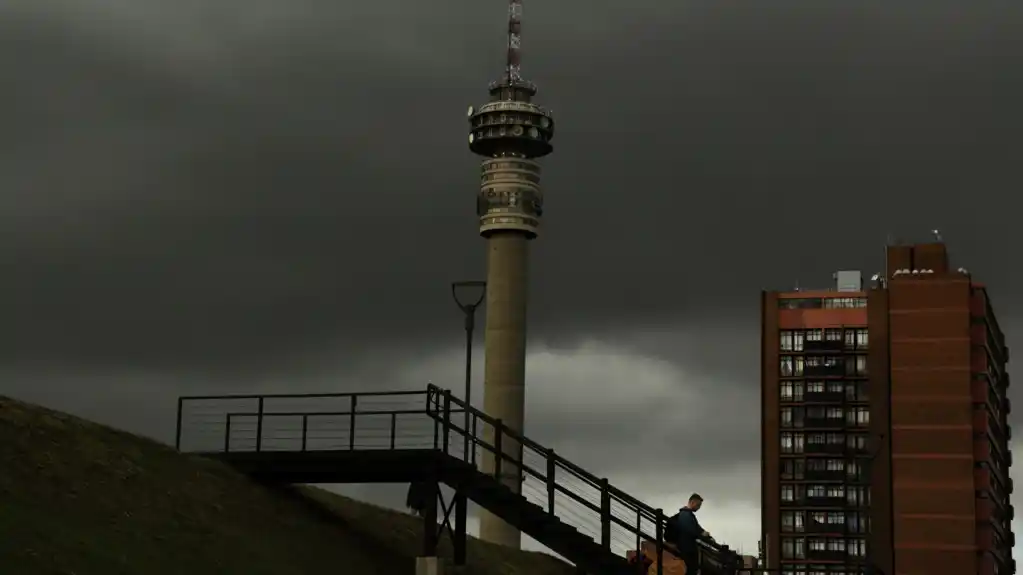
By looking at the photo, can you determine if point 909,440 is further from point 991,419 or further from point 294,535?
point 294,535

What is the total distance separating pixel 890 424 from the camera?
13925 centimetres

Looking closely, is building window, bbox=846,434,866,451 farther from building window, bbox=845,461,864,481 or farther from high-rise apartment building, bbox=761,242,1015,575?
building window, bbox=845,461,864,481

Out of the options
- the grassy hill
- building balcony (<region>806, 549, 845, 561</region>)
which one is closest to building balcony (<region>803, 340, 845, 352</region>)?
building balcony (<region>806, 549, 845, 561</region>)

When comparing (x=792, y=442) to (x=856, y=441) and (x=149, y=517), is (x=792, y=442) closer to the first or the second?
(x=856, y=441)

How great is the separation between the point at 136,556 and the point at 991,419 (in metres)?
128

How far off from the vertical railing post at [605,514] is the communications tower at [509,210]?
109 meters

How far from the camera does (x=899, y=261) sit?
147250 millimetres

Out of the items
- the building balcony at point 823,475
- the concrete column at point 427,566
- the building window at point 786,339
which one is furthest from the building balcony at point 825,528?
the concrete column at point 427,566

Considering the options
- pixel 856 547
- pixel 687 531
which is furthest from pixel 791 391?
pixel 687 531

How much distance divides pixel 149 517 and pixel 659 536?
959 cm

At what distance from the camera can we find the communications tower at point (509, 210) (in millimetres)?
142250

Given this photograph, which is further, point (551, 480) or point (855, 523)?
point (855, 523)

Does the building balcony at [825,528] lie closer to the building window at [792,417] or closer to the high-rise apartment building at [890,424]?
the high-rise apartment building at [890,424]

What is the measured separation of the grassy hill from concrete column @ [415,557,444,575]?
33.9 inches
